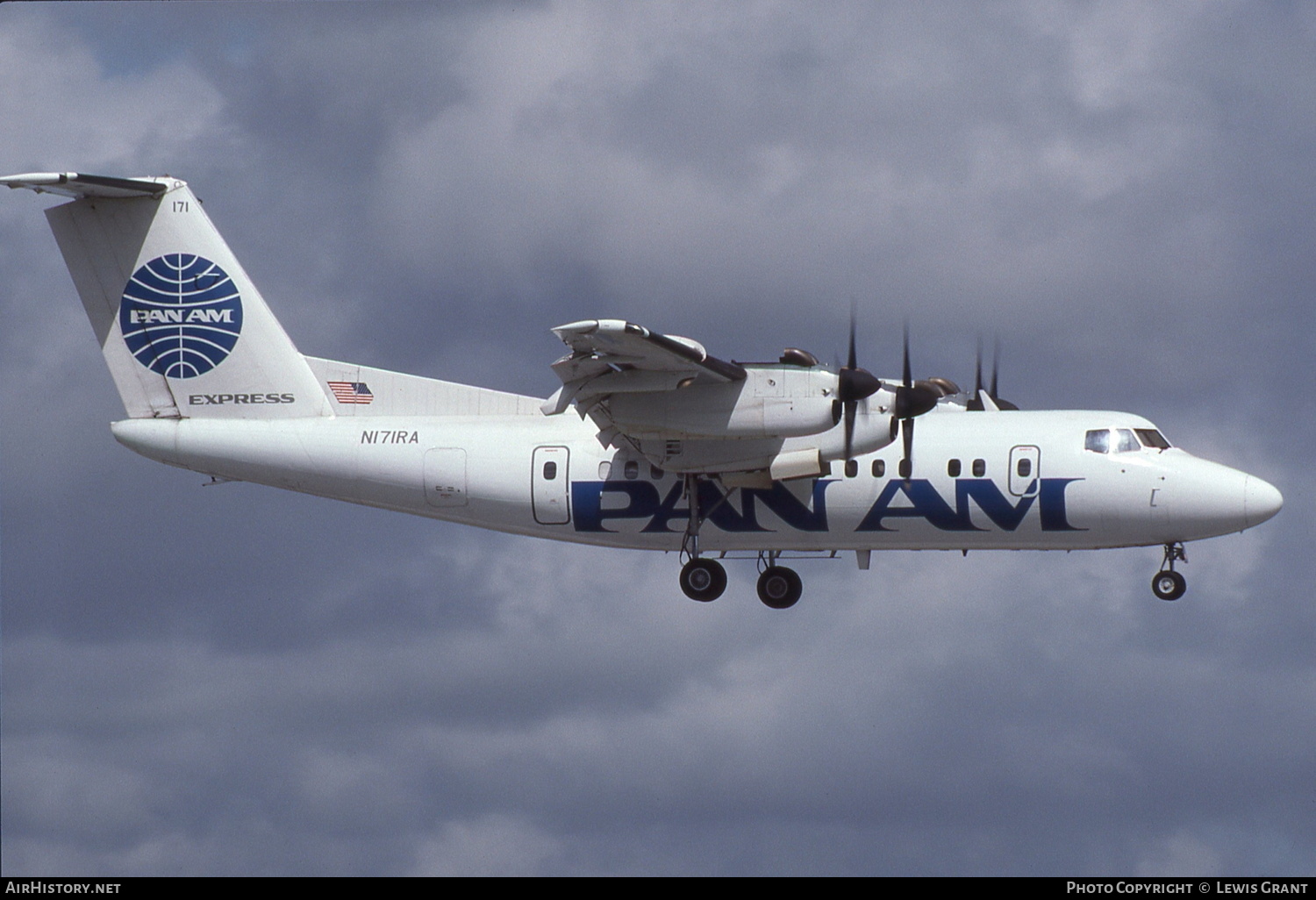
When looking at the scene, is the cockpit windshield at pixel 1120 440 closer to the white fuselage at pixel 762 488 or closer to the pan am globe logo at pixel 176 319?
the white fuselage at pixel 762 488

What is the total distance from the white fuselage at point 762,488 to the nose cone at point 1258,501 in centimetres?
3

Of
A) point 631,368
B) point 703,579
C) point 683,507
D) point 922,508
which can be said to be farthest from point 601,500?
point 922,508

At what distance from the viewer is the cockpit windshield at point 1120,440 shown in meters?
30.3

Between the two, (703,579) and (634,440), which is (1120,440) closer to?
(703,579)

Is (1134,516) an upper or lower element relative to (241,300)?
lower

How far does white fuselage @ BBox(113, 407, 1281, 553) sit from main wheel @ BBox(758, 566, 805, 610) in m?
1.26

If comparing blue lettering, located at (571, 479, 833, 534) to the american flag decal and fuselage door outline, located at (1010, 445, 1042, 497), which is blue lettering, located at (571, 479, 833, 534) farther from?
the american flag decal

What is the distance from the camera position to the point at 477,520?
1264 inches

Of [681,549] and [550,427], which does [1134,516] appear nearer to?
[681,549]

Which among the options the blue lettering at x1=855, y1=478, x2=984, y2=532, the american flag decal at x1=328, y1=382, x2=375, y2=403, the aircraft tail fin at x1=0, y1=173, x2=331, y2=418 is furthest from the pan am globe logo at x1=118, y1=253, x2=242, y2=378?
the blue lettering at x1=855, y1=478, x2=984, y2=532

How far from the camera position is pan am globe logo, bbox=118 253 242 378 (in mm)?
33188
